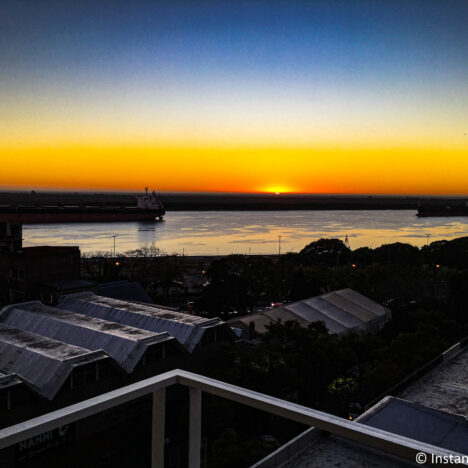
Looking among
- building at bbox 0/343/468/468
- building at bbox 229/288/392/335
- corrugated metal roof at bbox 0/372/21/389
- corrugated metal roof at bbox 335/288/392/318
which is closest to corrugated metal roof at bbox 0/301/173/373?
corrugated metal roof at bbox 0/372/21/389

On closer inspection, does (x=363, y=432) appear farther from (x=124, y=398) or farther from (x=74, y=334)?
(x=74, y=334)

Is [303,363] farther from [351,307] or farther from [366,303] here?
[366,303]

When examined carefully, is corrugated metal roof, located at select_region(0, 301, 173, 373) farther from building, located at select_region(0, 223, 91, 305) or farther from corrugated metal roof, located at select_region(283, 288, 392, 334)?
corrugated metal roof, located at select_region(283, 288, 392, 334)

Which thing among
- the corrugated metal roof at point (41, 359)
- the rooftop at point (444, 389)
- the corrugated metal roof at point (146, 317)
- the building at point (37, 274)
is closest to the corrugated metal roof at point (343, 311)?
the corrugated metal roof at point (146, 317)

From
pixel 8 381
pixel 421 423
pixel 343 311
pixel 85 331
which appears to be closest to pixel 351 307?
pixel 343 311

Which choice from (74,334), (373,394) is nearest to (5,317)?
(74,334)
